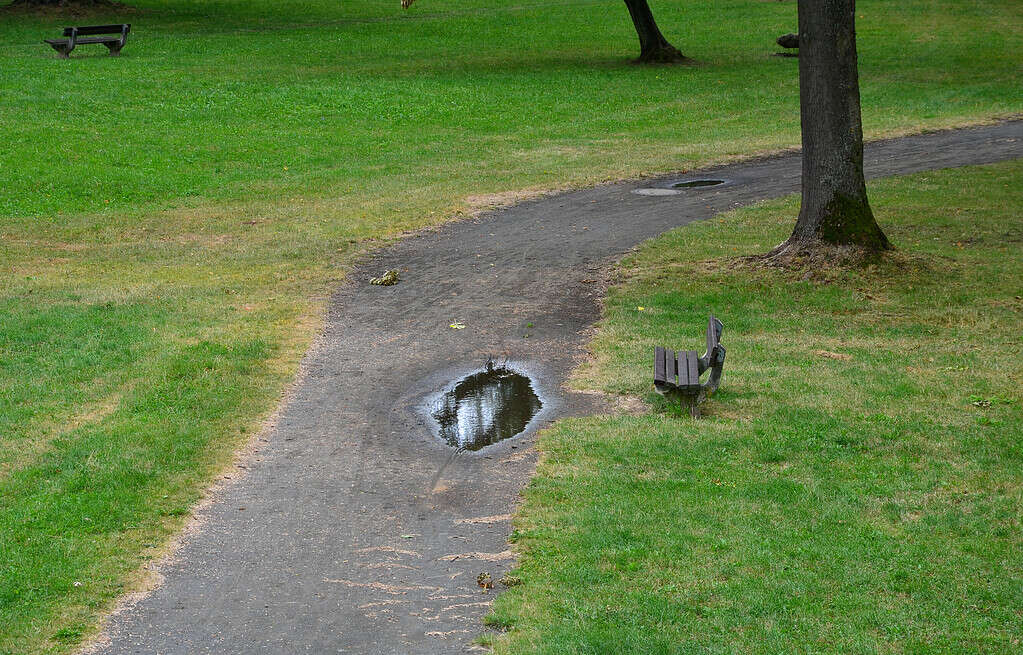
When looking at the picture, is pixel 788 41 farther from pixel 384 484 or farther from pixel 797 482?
pixel 384 484

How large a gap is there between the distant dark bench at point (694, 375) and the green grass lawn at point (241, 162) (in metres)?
3.37

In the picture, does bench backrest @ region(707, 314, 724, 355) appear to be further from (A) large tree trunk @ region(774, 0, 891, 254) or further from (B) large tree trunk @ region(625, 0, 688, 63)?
(B) large tree trunk @ region(625, 0, 688, 63)

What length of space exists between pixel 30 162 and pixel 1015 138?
1877 cm

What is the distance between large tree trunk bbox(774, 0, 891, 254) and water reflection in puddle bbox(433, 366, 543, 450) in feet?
15.8

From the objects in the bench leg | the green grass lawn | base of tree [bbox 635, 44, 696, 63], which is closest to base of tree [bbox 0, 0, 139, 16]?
the green grass lawn

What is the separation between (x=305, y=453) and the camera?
8.09 meters

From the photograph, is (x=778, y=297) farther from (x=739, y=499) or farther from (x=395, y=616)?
(x=395, y=616)

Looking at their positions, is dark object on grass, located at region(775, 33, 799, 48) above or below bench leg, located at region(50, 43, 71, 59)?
below

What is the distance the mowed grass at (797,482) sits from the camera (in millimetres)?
5441

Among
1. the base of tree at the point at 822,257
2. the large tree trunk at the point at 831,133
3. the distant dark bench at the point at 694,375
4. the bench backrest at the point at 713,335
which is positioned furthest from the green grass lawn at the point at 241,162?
the large tree trunk at the point at 831,133

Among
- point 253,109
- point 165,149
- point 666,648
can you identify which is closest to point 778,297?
point 666,648

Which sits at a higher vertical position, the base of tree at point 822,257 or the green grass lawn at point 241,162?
the green grass lawn at point 241,162

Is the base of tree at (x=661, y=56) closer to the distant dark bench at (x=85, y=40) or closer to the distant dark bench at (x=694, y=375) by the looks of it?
the distant dark bench at (x=85, y=40)

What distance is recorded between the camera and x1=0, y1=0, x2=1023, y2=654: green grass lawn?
25.1 ft
